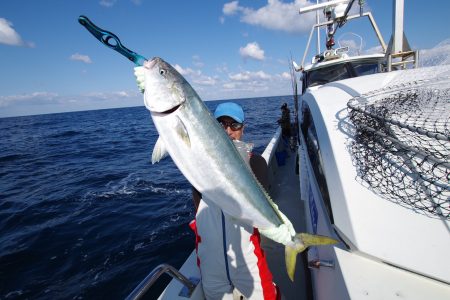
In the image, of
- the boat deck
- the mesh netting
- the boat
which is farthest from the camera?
the boat deck

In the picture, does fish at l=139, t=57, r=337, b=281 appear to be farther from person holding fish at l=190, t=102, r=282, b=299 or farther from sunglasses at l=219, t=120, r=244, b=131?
sunglasses at l=219, t=120, r=244, b=131

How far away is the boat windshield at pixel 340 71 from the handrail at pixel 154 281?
7396 mm

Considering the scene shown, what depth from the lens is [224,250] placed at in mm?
2340

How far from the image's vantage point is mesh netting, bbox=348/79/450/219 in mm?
1812

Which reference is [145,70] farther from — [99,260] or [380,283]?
[99,260]

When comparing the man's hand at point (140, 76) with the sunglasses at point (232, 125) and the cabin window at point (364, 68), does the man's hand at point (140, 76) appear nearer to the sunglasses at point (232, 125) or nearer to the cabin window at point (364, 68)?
the sunglasses at point (232, 125)

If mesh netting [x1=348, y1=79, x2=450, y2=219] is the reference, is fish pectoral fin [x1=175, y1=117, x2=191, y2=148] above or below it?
above

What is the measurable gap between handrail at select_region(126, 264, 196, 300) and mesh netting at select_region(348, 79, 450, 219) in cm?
200

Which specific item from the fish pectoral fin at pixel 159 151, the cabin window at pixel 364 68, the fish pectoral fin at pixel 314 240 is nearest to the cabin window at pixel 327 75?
the cabin window at pixel 364 68

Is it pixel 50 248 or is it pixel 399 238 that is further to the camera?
pixel 50 248

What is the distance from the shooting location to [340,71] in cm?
774

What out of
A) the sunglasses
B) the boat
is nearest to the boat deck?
the boat

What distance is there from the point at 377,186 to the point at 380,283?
742 mm

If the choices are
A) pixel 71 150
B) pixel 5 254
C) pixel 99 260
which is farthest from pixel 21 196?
pixel 71 150
